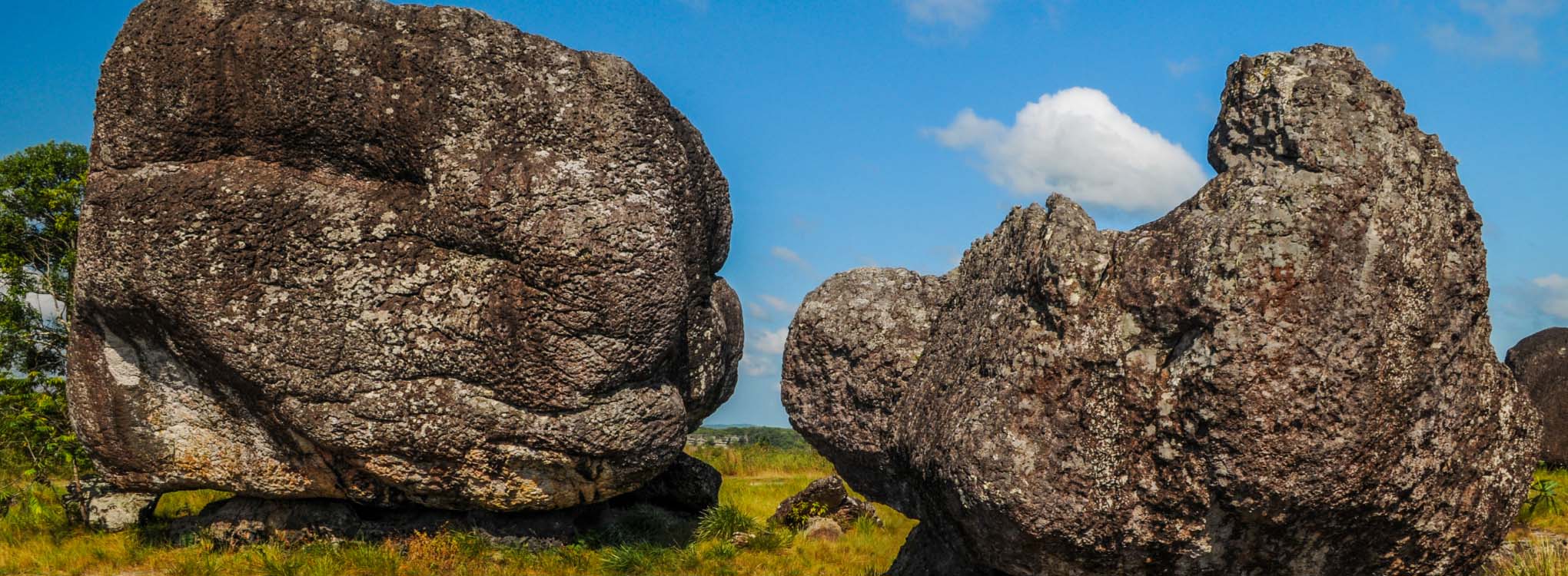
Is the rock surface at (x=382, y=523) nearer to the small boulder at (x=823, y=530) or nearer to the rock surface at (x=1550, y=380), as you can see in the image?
the small boulder at (x=823, y=530)

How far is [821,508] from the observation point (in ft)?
43.0

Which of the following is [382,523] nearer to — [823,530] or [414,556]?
[414,556]

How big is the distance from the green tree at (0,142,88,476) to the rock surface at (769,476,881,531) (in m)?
10.5

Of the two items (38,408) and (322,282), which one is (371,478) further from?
(38,408)

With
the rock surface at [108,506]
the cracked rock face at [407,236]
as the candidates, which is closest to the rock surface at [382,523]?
the cracked rock face at [407,236]

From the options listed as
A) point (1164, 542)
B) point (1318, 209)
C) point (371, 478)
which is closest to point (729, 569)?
point (371, 478)

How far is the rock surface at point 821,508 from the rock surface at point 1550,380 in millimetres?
10650

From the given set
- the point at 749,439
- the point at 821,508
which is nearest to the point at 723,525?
the point at 821,508

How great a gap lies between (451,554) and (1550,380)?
642 inches

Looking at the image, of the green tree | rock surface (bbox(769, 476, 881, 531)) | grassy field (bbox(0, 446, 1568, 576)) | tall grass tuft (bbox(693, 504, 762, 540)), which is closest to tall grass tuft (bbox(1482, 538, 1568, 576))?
grassy field (bbox(0, 446, 1568, 576))

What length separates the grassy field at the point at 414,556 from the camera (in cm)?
1043

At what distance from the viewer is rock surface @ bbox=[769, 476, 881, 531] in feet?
42.7

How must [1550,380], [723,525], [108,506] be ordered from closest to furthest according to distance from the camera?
[723,525], [108,506], [1550,380]

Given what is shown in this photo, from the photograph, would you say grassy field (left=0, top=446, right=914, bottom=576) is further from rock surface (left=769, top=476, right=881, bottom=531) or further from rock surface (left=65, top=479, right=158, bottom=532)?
rock surface (left=769, top=476, right=881, bottom=531)
